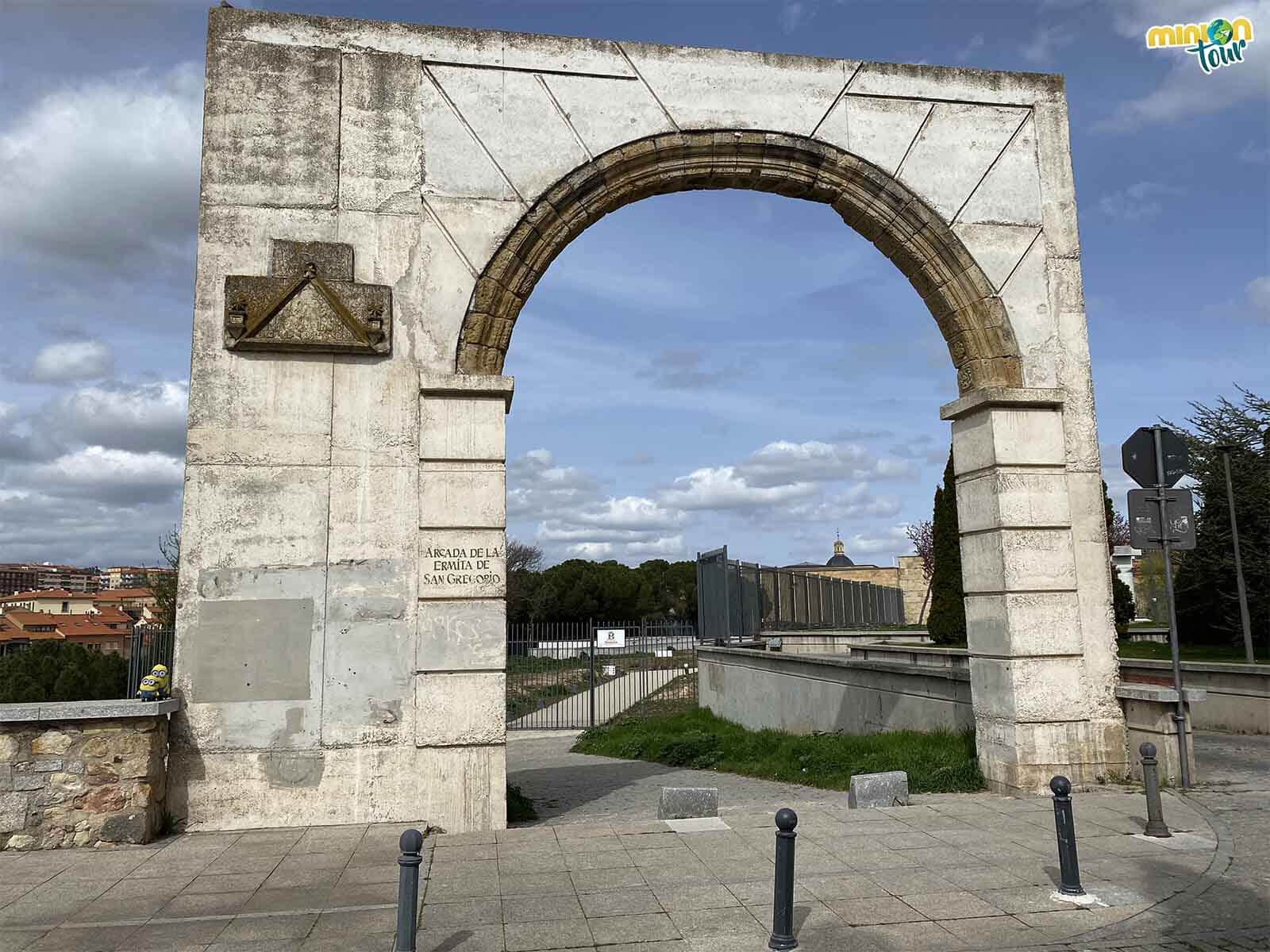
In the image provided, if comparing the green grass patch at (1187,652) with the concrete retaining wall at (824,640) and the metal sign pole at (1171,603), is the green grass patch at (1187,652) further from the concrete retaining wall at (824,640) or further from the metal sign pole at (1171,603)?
the metal sign pole at (1171,603)

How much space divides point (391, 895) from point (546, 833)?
1.62 m

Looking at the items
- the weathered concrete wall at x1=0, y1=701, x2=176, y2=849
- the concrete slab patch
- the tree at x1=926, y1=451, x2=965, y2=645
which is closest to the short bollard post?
the concrete slab patch

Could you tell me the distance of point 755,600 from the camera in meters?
19.1

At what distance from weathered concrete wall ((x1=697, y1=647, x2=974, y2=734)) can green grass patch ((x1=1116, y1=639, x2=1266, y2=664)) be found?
5.52m

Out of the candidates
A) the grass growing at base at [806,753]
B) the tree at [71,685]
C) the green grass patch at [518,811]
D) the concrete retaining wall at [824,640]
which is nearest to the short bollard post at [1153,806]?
the grass growing at base at [806,753]

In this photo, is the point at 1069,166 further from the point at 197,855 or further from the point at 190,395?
the point at 197,855

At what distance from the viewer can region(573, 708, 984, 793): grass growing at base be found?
314 inches

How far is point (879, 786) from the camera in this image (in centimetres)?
697

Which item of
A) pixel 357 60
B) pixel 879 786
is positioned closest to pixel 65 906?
pixel 879 786

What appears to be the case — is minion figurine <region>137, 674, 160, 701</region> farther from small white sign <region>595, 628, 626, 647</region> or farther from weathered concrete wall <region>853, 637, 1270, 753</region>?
small white sign <region>595, 628, 626, 647</region>

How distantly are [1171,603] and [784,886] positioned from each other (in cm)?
507

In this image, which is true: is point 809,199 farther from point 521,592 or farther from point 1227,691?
point 521,592

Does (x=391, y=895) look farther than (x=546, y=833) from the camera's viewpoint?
No

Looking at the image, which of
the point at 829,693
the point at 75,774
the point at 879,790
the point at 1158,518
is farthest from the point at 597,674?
the point at 75,774
